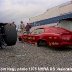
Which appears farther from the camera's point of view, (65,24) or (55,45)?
(65,24)

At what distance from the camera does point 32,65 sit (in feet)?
29.1

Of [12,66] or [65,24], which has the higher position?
[65,24]

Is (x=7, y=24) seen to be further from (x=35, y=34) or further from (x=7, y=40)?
(x=35, y=34)

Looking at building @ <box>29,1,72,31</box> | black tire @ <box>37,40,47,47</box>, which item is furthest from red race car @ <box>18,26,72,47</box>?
building @ <box>29,1,72,31</box>

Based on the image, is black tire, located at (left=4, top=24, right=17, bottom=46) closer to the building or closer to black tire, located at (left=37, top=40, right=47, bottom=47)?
black tire, located at (left=37, top=40, right=47, bottom=47)

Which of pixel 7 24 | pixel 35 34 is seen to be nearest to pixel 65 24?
pixel 35 34

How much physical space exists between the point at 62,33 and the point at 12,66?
479 centimetres

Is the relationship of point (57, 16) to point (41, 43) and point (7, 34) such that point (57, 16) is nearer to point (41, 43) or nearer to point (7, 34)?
point (41, 43)

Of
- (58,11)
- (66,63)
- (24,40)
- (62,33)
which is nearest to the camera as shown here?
(66,63)

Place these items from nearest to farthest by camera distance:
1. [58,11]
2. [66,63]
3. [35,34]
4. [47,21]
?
[66,63] → [35,34] → [58,11] → [47,21]

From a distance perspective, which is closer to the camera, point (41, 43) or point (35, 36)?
point (41, 43)

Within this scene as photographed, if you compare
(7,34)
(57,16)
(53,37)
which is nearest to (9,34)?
(7,34)

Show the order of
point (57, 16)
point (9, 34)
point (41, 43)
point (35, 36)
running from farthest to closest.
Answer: point (57, 16) → point (35, 36) → point (41, 43) → point (9, 34)

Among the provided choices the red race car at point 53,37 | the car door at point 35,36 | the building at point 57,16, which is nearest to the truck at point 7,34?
the red race car at point 53,37
